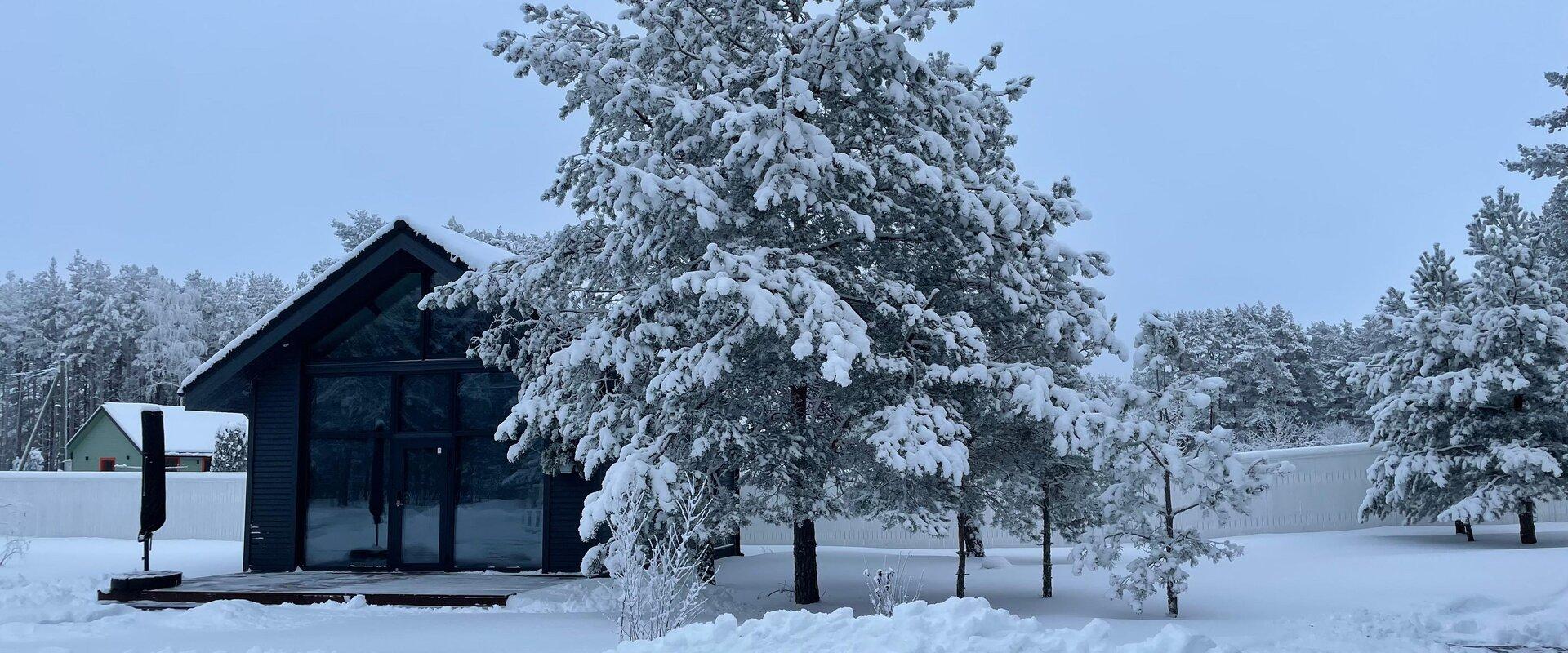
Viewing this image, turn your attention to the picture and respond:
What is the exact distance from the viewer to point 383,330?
1418cm

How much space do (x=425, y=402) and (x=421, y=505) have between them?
131 centimetres

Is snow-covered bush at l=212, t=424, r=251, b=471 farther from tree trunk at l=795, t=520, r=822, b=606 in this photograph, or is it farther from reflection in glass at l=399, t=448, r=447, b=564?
tree trunk at l=795, t=520, r=822, b=606

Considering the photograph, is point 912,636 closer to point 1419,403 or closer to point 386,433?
point 386,433

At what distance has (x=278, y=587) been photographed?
11836 millimetres

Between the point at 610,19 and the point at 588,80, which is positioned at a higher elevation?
the point at 610,19

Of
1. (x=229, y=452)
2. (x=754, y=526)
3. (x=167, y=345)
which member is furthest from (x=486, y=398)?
(x=167, y=345)

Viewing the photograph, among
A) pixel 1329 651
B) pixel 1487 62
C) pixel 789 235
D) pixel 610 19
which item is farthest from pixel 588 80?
pixel 1487 62

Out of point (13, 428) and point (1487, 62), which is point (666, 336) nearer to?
point (13, 428)

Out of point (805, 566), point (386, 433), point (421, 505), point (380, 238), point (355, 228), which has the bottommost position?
point (805, 566)

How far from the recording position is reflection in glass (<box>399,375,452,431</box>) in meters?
13.9

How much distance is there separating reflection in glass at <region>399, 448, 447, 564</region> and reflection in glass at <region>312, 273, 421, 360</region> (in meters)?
1.36

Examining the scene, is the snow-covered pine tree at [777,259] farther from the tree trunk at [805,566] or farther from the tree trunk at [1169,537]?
the tree trunk at [1169,537]

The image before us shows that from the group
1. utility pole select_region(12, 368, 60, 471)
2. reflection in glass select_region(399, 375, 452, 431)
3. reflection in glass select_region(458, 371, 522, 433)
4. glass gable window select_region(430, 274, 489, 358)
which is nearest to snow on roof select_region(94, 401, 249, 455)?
utility pole select_region(12, 368, 60, 471)

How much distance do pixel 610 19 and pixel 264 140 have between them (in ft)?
501
